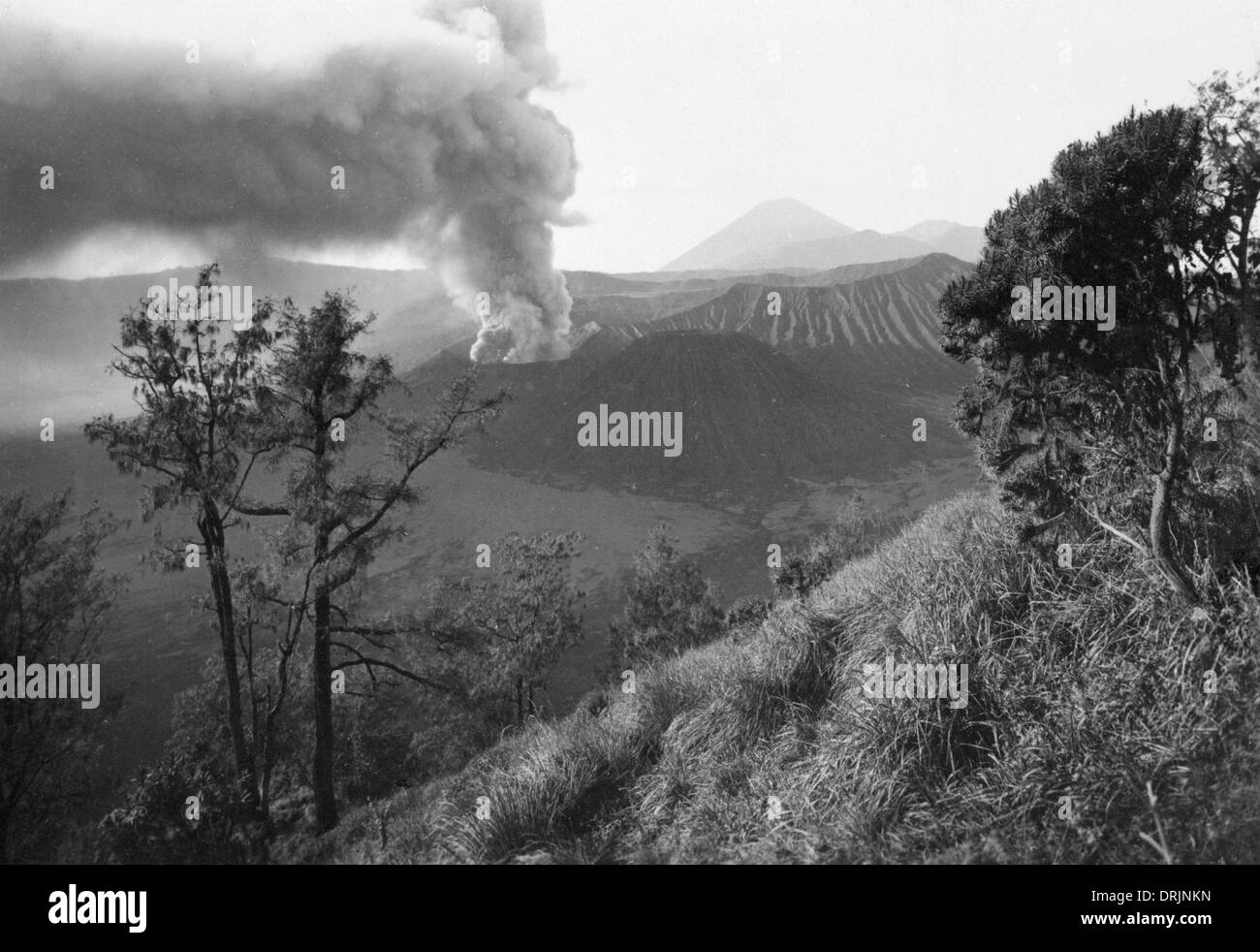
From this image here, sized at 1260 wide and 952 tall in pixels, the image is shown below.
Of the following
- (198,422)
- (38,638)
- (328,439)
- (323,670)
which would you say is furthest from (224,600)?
(38,638)

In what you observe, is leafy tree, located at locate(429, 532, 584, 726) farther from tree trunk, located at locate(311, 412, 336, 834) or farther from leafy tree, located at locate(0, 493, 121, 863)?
leafy tree, located at locate(0, 493, 121, 863)

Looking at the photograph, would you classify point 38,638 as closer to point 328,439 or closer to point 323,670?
point 323,670

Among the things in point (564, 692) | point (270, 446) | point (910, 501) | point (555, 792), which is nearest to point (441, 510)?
point (564, 692)

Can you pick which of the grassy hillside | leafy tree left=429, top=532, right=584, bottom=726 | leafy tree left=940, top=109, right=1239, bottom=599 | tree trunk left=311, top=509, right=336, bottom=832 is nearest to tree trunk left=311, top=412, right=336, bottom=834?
tree trunk left=311, top=509, right=336, bottom=832

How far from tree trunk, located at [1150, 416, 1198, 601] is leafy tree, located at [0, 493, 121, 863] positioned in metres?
19.5

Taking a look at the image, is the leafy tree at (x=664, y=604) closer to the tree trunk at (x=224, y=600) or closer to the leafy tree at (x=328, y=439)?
the leafy tree at (x=328, y=439)

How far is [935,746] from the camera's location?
4.43m

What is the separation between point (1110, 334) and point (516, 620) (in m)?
20.2

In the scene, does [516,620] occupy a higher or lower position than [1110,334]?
lower

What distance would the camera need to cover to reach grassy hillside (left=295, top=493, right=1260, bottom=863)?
3.82 m

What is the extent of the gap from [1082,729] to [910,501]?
80638 mm

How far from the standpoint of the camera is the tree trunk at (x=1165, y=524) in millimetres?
4660

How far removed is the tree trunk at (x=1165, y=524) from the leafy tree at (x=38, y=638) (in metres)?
19.5

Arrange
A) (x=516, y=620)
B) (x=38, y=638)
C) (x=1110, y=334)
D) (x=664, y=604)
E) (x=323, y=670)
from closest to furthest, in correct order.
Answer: (x=1110, y=334) < (x=323, y=670) < (x=38, y=638) < (x=516, y=620) < (x=664, y=604)
